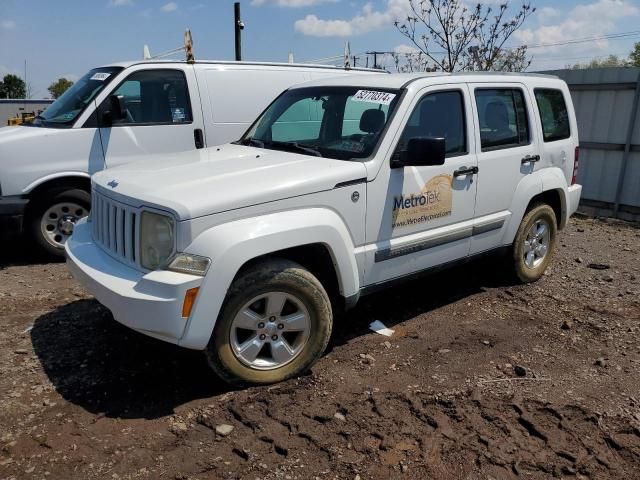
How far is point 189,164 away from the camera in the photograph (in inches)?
156

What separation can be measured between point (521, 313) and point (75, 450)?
3.65 meters

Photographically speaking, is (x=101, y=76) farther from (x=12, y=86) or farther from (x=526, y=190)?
(x=12, y=86)

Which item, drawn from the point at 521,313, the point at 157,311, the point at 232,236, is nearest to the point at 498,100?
the point at 521,313

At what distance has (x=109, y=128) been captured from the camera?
245 inches

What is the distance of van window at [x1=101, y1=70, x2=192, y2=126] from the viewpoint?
6.39 meters

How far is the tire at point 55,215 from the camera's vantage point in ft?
19.7

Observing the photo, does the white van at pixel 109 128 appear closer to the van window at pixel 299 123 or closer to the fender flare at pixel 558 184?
the van window at pixel 299 123

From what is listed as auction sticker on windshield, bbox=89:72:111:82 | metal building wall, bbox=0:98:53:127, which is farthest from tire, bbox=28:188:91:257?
metal building wall, bbox=0:98:53:127

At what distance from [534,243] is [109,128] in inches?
184

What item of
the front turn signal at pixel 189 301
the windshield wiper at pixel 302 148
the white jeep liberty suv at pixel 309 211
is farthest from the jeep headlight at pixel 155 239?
the windshield wiper at pixel 302 148

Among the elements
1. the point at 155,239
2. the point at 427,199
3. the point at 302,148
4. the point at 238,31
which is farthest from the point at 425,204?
the point at 238,31

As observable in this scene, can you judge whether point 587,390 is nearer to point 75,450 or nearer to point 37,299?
point 75,450

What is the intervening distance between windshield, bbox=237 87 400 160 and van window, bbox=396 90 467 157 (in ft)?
0.81

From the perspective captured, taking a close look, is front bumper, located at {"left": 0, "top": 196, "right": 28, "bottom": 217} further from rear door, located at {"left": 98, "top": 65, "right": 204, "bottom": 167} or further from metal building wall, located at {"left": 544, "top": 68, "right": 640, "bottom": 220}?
metal building wall, located at {"left": 544, "top": 68, "right": 640, "bottom": 220}
